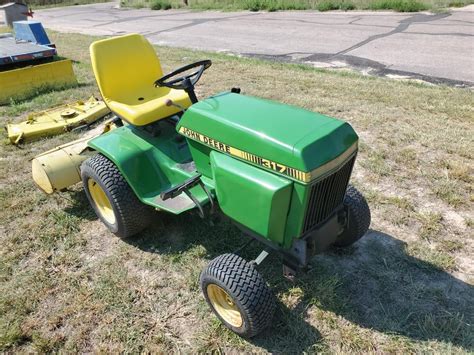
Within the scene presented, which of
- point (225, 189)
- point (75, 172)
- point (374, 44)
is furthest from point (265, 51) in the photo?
point (225, 189)

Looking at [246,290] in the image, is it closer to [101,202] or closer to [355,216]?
[355,216]

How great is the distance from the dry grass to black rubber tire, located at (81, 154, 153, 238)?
18 cm

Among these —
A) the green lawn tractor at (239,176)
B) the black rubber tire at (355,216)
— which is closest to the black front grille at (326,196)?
the green lawn tractor at (239,176)

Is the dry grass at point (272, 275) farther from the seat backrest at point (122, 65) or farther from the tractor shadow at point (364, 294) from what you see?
the seat backrest at point (122, 65)

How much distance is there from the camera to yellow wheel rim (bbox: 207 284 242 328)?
2.21m

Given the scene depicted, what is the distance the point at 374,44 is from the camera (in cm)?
842

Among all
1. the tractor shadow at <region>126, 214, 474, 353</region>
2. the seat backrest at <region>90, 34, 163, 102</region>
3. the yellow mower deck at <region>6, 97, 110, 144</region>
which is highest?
the seat backrest at <region>90, 34, 163, 102</region>

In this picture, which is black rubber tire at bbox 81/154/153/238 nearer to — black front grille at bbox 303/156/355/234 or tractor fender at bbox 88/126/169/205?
tractor fender at bbox 88/126/169/205

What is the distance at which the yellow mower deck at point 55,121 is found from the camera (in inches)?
175

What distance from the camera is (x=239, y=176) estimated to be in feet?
6.71

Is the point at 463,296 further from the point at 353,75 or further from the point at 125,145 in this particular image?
the point at 353,75

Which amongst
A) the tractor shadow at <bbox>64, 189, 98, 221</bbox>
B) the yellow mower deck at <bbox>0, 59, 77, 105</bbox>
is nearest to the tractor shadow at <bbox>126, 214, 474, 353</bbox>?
the tractor shadow at <bbox>64, 189, 98, 221</bbox>

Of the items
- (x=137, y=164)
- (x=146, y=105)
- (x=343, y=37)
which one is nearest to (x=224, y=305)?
(x=137, y=164)

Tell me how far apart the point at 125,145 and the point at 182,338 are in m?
1.36
